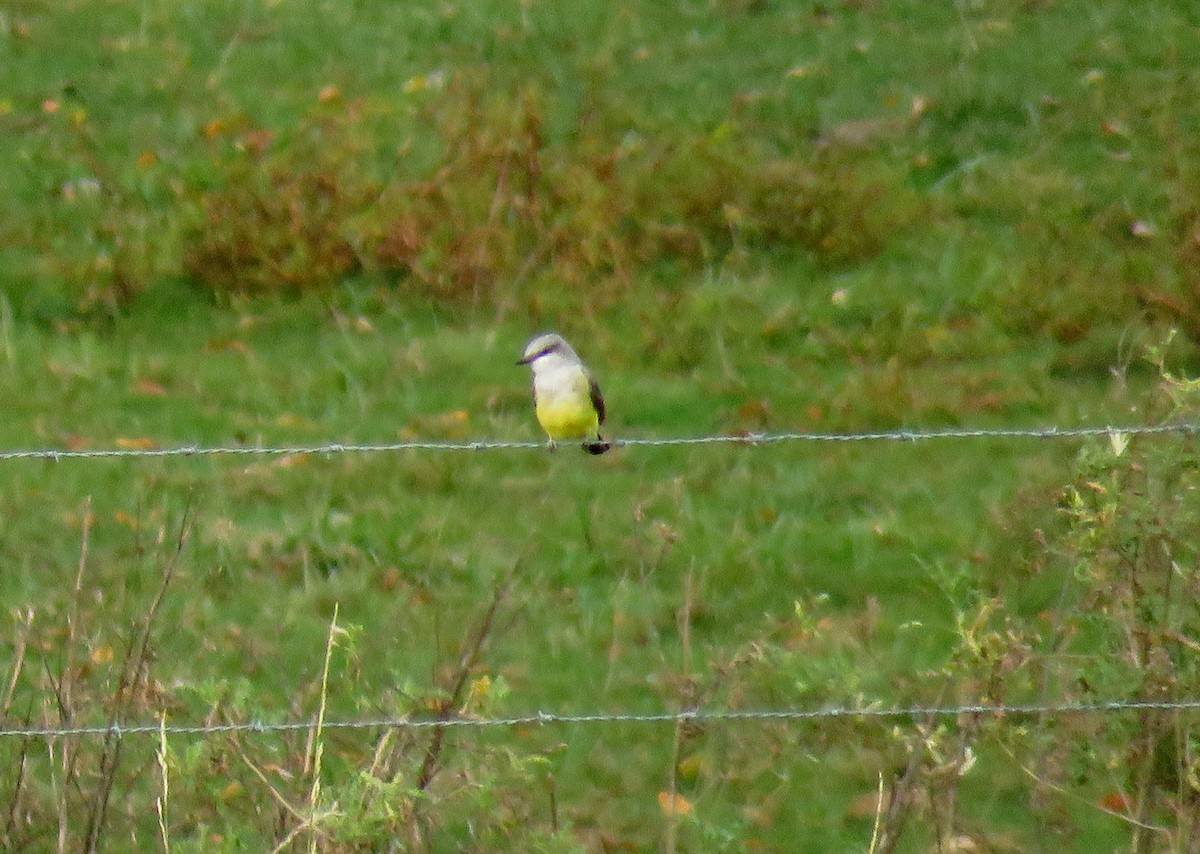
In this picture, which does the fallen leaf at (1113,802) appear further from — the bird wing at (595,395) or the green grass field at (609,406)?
the bird wing at (595,395)

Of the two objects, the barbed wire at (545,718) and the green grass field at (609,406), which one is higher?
the barbed wire at (545,718)

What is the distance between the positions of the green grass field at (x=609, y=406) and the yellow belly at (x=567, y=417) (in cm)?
52

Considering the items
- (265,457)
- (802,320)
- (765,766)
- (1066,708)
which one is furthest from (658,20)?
(1066,708)

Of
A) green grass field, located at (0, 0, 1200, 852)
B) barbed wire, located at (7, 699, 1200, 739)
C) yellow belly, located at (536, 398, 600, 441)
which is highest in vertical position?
barbed wire, located at (7, 699, 1200, 739)

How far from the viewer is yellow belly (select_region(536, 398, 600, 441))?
7043mm

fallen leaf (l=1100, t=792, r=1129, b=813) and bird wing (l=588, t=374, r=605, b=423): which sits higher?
bird wing (l=588, t=374, r=605, b=423)

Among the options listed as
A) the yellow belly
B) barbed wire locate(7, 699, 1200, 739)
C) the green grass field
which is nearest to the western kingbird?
the yellow belly

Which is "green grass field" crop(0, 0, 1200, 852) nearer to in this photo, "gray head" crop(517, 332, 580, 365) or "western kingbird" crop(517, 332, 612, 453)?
"western kingbird" crop(517, 332, 612, 453)

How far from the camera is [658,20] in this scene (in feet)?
42.2

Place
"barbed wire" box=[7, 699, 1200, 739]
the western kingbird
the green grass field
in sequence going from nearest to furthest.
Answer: "barbed wire" box=[7, 699, 1200, 739] → the green grass field → the western kingbird

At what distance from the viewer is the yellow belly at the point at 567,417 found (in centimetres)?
704

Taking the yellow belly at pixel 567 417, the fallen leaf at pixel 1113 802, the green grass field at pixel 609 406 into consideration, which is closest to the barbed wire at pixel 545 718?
the green grass field at pixel 609 406

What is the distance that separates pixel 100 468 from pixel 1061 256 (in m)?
4.58

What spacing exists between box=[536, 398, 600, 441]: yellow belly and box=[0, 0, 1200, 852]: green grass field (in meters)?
0.52
